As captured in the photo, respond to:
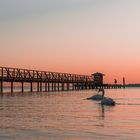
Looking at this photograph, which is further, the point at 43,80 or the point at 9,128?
the point at 43,80

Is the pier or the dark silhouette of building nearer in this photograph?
the pier

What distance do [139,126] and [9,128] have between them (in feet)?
18.2

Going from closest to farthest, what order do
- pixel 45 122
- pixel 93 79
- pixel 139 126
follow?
pixel 139 126
pixel 45 122
pixel 93 79

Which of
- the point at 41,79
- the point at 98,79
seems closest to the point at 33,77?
the point at 41,79

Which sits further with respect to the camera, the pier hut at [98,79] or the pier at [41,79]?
the pier hut at [98,79]

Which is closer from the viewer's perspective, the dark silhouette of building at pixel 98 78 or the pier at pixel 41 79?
the pier at pixel 41 79

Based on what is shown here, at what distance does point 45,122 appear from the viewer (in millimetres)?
20828

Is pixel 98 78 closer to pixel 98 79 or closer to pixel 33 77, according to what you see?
pixel 98 79

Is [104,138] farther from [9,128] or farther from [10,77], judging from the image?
[10,77]

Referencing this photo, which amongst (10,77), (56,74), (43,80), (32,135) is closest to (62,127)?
(32,135)

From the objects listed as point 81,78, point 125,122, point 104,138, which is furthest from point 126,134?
point 81,78

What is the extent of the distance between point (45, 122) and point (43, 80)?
57466 mm

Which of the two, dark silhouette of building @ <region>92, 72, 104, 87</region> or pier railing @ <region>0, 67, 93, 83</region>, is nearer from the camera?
pier railing @ <region>0, 67, 93, 83</region>

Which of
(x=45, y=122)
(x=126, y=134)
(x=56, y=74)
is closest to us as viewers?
(x=126, y=134)
